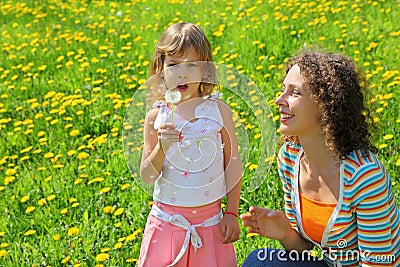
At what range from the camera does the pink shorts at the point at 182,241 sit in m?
2.24

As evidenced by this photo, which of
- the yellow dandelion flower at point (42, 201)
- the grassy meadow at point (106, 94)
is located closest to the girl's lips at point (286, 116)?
the grassy meadow at point (106, 94)

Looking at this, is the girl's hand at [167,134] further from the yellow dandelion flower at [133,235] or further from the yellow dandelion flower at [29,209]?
the yellow dandelion flower at [29,209]

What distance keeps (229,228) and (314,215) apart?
0.98ft

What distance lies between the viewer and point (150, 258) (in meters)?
2.27

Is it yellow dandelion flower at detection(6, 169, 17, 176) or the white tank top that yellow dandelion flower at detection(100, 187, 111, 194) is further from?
the white tank top

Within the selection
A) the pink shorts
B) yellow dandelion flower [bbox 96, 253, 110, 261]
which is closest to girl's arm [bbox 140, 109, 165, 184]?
the pink shorts

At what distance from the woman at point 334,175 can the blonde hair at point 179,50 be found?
0.88 feet

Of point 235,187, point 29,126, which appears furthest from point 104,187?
point 235,187

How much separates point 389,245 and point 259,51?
8.41ft

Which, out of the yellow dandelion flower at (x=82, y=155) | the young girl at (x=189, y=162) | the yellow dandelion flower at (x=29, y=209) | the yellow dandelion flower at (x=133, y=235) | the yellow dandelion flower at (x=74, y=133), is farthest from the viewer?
the yellow dandelion flower at (x=74, y=133)

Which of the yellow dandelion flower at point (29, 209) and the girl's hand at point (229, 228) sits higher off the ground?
the girl's hand at point (229, 228)

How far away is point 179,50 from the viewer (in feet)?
6.96

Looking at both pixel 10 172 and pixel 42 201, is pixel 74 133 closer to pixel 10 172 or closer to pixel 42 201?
pixel 10 172

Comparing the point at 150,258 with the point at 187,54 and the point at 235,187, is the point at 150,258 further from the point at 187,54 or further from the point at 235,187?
the point at 187,54
